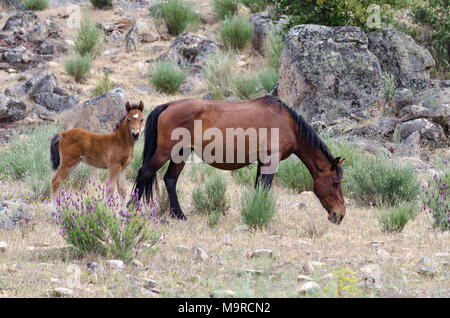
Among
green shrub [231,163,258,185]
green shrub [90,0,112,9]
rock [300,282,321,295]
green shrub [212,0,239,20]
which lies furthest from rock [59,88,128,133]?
green shrub [90,0,112,9]

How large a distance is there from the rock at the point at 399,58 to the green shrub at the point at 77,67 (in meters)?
8.29

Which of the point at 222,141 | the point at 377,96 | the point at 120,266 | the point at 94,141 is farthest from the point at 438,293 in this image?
the point at 377,96

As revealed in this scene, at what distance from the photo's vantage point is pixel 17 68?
18.3 m

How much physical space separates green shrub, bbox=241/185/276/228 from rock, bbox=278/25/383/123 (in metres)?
6.06

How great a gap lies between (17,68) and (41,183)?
1028 cm

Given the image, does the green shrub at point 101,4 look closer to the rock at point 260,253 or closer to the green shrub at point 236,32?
the green shrub at point 236,32

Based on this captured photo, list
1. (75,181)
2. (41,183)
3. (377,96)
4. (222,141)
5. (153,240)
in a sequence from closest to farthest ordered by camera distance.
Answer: (153,240) < (222,141) < (41,183) < (75,181) < (377,96)

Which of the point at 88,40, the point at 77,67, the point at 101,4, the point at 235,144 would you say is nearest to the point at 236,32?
the point at 88,40

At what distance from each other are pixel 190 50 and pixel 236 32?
5.72ft

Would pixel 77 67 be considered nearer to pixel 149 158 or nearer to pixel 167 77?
pixel 167 77

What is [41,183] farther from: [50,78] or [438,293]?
[50,78]

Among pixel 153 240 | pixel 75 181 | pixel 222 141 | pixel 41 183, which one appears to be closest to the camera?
pixel 153 240

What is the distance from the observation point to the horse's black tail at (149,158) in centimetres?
785

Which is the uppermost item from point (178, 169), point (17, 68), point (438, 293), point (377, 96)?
point (438, 293)
